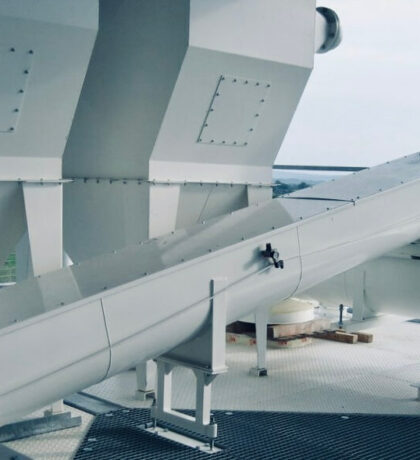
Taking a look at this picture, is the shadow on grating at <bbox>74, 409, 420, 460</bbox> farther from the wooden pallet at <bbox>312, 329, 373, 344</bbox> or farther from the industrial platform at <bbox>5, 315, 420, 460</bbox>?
the wooden pallet at <bbox>312, 329, 373, 344</bbox>

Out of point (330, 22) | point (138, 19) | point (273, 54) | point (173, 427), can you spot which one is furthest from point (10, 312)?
point (330, 22)

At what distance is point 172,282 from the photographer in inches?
136

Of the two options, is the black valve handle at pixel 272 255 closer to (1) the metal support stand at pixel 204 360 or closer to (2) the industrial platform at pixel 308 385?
(1) the metal support stand at pixel 204 360

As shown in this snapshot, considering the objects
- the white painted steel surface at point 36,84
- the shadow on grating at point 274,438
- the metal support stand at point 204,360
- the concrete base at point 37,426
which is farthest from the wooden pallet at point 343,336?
the white painted steel surface at point 36,84

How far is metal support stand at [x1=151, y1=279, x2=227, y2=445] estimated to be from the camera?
3656 mm

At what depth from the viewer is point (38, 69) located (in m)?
3.79

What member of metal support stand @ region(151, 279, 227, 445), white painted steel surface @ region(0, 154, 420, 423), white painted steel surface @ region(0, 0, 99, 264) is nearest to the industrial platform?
metal support stand @ region(151, 279, 227, 445)

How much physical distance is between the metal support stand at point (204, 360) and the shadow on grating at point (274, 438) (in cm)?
27

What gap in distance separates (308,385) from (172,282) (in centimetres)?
254

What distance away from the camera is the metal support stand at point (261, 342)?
19.2 ft

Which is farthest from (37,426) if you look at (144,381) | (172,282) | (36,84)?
(36,84)

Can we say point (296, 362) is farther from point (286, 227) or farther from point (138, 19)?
point (138, 19)

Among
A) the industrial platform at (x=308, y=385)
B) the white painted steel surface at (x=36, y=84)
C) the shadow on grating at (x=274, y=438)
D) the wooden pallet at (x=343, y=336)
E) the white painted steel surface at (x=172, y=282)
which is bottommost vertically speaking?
the shadow on grating at (x=274, y=438)

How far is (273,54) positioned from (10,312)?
2.51 m
